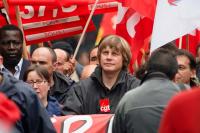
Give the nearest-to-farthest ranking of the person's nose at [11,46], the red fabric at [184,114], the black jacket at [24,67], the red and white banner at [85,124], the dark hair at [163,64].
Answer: the red fabric at [184,114], the dark hair at [163,64], the red and white banner at [85,124], the black jacket at [24,67], the person's nose at [11,46]

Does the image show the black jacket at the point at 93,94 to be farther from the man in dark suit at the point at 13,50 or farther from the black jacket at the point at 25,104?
the black jacket at the point at 25,104

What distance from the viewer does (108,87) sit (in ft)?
24.9

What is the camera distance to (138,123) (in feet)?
17.8

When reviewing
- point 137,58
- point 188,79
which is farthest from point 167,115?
point 137,58

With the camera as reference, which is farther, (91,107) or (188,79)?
(188,79)

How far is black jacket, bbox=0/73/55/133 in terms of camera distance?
5250 mm

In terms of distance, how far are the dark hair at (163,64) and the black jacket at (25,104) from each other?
82cm

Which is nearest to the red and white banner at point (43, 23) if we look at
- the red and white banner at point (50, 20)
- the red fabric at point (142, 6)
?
the red and white banner at point (50, 20)

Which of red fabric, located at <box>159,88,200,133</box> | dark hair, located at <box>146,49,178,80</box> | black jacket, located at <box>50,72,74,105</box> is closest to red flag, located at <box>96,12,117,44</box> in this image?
black jacket, located at <box>50,72,74,105</box>

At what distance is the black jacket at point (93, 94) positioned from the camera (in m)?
7.47

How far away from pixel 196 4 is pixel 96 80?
93.9 inches

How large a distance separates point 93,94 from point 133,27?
3.41 m

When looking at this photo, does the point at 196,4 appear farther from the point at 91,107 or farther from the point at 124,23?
the point at 91,107

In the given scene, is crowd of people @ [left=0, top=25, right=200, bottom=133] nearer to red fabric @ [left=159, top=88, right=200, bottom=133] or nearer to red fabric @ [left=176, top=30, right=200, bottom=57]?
red fabric @ [left=159, top=88, right=200, bottom=133]
